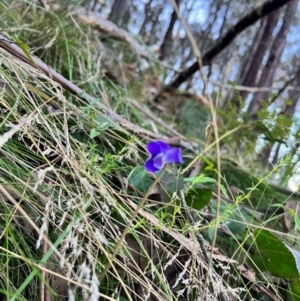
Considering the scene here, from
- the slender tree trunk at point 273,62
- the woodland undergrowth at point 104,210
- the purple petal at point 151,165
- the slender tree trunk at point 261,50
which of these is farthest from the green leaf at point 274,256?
the slender tree trunk at point 273,62

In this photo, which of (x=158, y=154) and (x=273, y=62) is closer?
(x=158, y=154)

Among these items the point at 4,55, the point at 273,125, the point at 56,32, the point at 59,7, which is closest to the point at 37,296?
the point at 4,55

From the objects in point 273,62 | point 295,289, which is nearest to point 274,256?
point 295,289

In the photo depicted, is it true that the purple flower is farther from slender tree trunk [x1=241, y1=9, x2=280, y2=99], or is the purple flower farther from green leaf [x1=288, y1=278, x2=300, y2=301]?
slender tree trunk [x1=241, y1=9, x2=280, y2=99]

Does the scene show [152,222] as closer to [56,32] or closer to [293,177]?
[293,177]

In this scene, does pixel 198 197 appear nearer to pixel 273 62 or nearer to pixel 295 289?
pixel 295 289
